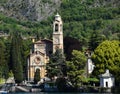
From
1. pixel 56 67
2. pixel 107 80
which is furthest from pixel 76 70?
pixel 56 67

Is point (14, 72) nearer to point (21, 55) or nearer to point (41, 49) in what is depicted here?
point (21, 55)

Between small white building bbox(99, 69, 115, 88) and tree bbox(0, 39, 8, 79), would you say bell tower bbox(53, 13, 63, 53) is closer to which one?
tree bbox(0, 39, 8, 79)

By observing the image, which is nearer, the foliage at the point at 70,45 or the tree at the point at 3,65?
the tree at the point at 3,65

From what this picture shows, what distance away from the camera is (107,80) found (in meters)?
81.1

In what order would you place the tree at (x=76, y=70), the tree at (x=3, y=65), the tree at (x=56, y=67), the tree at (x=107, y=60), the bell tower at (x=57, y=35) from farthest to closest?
the bell tower at (x=57, y=35) < the tree at (x=3, y=65) < the tree at (x=56, y=67) < the tree at (x=76, y=70) < the tree at (x=107, y=60)

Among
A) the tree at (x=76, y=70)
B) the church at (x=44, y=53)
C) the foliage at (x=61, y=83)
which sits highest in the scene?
the church at (x=44, y=53)

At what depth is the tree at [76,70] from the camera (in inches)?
Answer: 3275

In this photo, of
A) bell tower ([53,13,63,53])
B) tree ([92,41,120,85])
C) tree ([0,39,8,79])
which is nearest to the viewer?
tree ([92,41,120,85])

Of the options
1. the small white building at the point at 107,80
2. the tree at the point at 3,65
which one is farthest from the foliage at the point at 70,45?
the small white building at the point at 107,80

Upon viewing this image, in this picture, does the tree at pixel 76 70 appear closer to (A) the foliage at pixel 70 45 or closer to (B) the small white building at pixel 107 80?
(B) the small white building at pixel 107 80

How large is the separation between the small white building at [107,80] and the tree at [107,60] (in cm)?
91

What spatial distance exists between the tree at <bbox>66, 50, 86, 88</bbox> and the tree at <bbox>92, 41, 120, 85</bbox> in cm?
254

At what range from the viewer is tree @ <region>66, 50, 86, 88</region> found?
273 ft

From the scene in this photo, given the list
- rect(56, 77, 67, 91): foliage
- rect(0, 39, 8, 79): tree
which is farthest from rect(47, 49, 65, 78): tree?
rect(0, 39, 8, 79): tree
